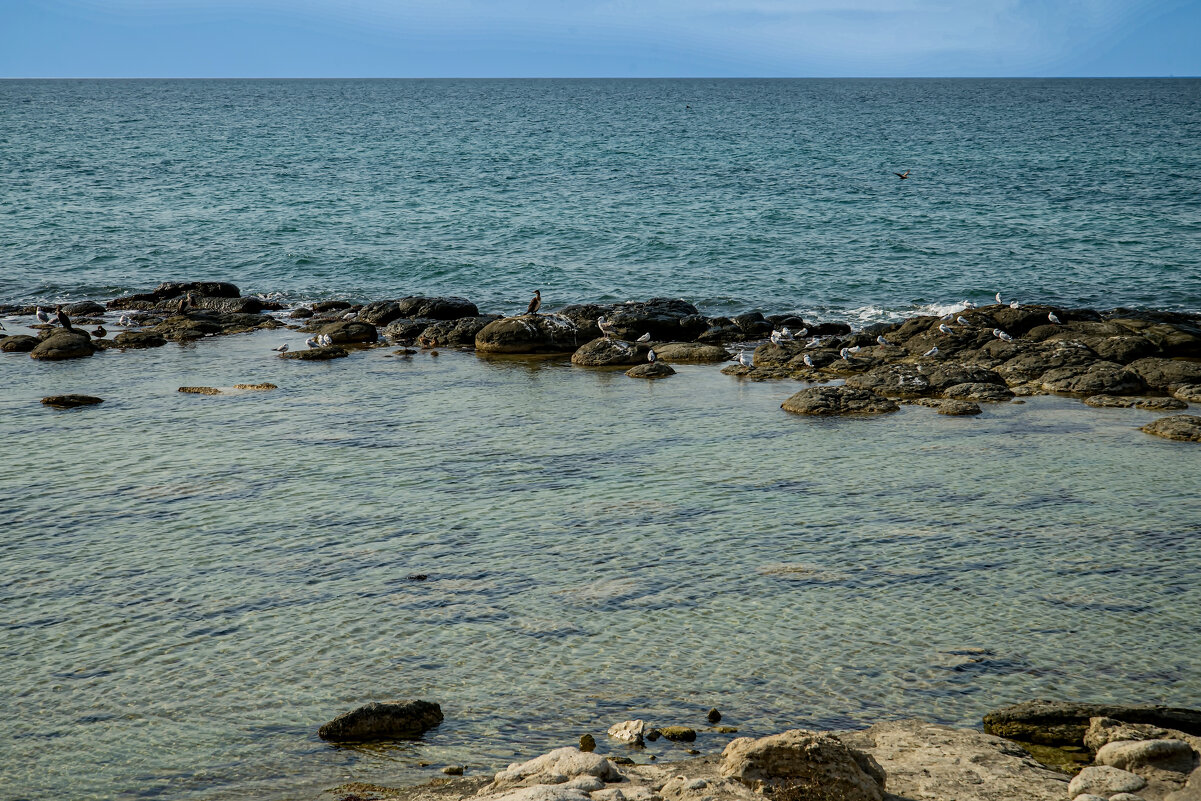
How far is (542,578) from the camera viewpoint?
35.2ft

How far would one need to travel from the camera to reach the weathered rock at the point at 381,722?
25.3 feet

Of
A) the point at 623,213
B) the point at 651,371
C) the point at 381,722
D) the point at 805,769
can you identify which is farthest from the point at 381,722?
the point at 623,213

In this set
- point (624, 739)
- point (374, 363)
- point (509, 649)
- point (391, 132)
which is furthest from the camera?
point (391, 132)

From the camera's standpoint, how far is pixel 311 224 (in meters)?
45.7

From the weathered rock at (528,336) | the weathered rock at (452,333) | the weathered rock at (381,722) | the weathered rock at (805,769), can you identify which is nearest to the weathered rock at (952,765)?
the weathered rock at (805,769)

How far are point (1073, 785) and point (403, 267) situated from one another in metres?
33.0

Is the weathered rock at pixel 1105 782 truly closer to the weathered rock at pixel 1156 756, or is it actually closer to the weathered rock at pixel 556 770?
the weathered rock at pixel 1156 756

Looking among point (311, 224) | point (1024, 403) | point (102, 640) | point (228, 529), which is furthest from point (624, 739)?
point (311, 224)

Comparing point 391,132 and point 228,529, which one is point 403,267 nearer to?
point 228,529

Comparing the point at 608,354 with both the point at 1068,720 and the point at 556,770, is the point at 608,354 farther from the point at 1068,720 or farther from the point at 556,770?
the point at 556,770

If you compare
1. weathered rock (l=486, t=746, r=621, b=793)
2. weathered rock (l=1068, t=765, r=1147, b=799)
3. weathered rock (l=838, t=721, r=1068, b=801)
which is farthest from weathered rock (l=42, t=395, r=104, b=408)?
weathered rock (l=1068, t=765, r=1147, b=799)

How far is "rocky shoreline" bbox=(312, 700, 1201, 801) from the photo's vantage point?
638 cm

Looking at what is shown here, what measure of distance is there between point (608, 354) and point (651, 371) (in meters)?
1.90

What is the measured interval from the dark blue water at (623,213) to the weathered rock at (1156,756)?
2314 centimetres
